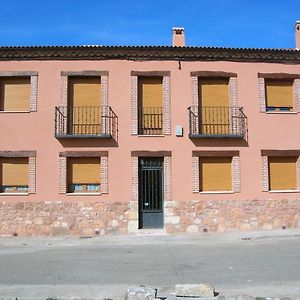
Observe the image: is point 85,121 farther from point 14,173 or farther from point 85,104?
point 14,173

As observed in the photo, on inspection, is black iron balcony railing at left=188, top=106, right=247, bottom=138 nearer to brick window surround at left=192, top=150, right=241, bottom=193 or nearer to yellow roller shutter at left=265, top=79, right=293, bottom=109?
brick window surround at left=192, top=150, right=241, bottom=193

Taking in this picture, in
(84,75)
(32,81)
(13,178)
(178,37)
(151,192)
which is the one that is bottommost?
(151,192)

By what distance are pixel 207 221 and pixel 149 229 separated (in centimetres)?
225

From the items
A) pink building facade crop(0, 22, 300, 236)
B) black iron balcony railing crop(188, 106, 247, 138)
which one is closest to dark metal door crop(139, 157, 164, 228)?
pink building facade crop(0, 22, 300, 236)

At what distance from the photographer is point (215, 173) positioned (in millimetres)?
17781

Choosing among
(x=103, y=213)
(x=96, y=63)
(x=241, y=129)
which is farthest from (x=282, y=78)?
(x=103, y=213)

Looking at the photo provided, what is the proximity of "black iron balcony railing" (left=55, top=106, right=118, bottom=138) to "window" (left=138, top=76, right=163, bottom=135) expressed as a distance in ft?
3.76

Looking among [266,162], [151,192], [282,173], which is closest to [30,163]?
[151,192]

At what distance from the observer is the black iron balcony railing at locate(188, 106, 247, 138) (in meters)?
17.7

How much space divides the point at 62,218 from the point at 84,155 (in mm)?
2528

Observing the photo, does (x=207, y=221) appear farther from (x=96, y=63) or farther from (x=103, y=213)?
(x=96, y=63)

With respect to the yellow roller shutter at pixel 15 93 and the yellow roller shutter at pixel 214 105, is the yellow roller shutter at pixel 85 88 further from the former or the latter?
the yellow roller shutter at pixel 214 105

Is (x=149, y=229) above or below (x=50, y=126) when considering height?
below

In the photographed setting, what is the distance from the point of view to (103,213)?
17.1m
